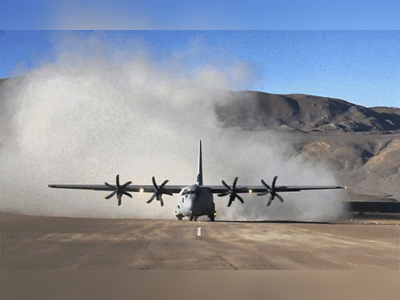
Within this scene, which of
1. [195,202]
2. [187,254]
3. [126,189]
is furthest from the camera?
[126,189]

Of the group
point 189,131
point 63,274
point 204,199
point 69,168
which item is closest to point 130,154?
point 69,168

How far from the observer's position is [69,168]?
96.6 m

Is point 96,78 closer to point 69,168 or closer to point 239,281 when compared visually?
point 69,168

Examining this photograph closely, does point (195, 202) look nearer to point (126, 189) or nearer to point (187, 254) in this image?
point (126, 189)

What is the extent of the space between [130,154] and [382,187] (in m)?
79.6

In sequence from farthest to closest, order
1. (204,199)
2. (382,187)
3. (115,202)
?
(382,187) → (115,202) → (204,199)

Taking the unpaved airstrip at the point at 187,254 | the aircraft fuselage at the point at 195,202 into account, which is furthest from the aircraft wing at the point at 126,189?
the unpaved airstrip at the point at 187,254

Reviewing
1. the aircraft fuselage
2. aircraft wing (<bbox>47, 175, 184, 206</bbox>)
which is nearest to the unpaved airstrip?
the aircraft fuselage

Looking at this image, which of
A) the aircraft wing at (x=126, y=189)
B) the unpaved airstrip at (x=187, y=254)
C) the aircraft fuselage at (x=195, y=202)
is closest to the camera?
the unpaved airstrip at (x=187, y=254)

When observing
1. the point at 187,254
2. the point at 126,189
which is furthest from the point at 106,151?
the point at 187,254

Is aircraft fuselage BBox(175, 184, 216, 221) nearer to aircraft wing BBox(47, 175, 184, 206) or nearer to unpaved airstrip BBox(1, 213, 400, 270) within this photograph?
aircraft wing BBox(47, 175, 184, 206)

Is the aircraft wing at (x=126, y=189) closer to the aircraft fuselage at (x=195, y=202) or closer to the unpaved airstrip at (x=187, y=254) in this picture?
the aircraft fuselage at (x=195, y=202)

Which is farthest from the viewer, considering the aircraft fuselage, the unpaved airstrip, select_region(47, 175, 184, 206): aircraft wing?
select_region(47, 175, 184, 206): aircraft wing

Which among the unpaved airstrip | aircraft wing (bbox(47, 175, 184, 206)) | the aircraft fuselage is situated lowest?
the unpaved airstrip
